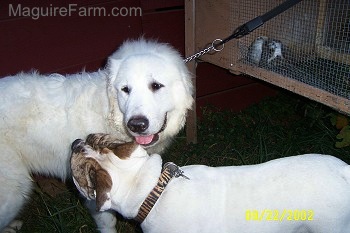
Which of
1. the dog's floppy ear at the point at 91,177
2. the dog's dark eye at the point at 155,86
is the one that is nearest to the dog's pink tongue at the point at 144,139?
the dog's dark eye at the point at 155,86

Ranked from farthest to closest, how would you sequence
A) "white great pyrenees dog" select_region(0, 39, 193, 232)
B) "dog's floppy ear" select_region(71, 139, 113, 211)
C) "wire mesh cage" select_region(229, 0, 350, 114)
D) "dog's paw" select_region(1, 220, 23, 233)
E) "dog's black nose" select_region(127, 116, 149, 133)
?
1. "dog's paw" select_region(1, 220, 23, 233)
2. "wire mesh cage" select_region(229, 0, 350, 114)
3. "white great pyrenees dog" select_region(0, 39, 193, 232)
4. "dog's black nose" select_region(127, 116, 149, 133)
5. "dog's floppy ear" select_region(71, 139, 113, 211)

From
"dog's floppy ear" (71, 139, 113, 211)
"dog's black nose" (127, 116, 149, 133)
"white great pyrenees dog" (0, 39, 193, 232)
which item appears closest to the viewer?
"dog's floppy ear" (71, 139, 113, 211)

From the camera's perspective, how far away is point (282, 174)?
1.75 metres

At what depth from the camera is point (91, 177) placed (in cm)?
168

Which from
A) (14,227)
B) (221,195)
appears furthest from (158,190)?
(14,227)

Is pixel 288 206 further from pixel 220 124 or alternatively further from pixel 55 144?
pixel 220 124

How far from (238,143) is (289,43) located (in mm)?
1465

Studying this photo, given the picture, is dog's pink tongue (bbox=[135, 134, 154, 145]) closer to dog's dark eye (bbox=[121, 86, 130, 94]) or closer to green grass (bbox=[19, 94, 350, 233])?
dog's dark eye (bbox=[121, 86, 130, 94])

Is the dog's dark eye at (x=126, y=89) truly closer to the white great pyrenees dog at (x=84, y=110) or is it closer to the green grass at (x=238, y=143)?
the white great pyrenees dog at (x=84, y=110)

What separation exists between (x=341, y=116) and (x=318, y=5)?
56.6 inches

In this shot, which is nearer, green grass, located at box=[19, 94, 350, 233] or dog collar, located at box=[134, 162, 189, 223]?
dog collar, located at box=[134, 162, 189, 223]
